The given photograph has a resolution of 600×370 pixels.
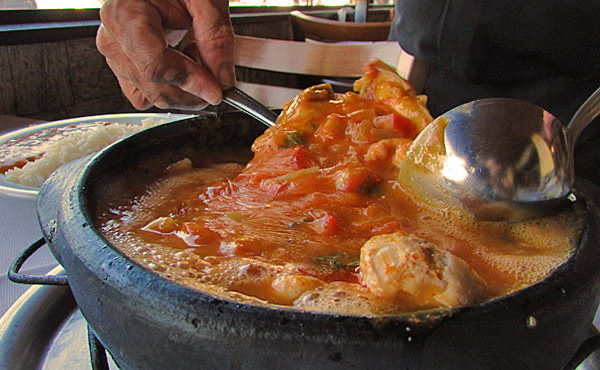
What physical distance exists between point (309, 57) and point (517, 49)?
4.64 ft

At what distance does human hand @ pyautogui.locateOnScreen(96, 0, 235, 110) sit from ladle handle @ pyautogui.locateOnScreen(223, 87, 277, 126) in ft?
0.08

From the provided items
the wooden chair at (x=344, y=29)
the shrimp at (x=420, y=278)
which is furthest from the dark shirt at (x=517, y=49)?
the wooden chair at (x=344, y=29)

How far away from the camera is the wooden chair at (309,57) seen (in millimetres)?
2540

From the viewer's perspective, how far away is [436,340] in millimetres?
441

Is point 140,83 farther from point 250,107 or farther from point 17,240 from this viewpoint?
point 17,240

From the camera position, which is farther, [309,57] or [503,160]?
[309,57]

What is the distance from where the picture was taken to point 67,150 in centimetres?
156

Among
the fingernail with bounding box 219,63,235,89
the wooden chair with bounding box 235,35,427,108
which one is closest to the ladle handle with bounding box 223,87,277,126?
the fingernail with bounding box 219,63,235,89

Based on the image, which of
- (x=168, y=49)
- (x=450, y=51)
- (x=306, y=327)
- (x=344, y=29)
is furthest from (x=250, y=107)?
(x=344, y=29)

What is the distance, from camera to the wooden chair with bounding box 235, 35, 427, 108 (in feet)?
8.33

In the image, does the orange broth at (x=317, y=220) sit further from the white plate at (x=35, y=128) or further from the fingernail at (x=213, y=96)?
the white plate at (x=35, y=128)

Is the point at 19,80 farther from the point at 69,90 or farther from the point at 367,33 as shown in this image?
the point at 367,33

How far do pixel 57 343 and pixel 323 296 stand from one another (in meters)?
0.65

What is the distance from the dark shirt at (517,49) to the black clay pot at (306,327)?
1.06 metres
